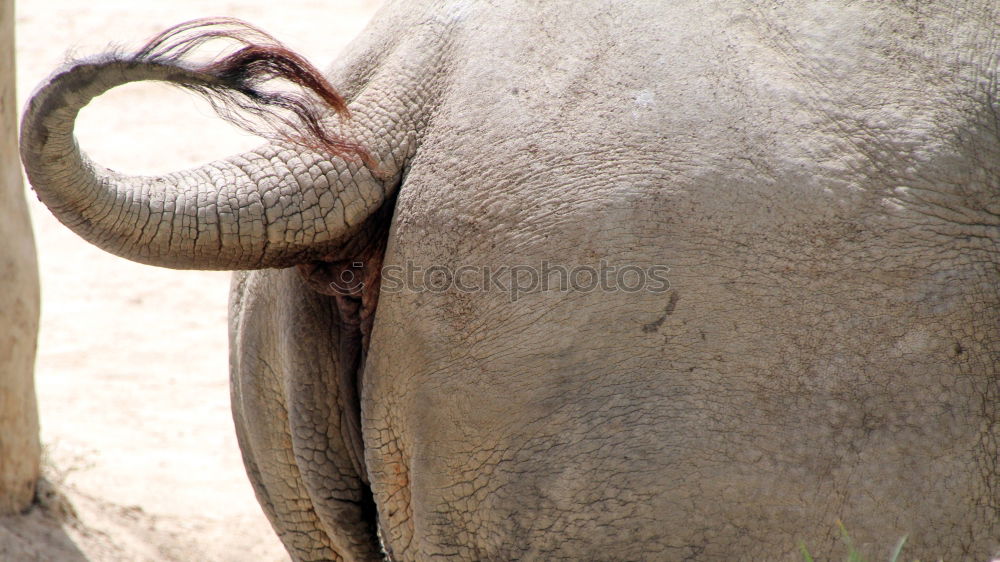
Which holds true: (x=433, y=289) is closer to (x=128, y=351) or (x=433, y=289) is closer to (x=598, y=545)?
(x=598, y=545)

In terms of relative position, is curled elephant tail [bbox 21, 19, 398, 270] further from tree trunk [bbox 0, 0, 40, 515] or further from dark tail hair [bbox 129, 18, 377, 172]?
tree trunk [bbox 0, 0, 40, 515]

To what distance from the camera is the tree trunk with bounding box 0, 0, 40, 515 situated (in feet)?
12.3

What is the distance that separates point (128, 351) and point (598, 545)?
5628mm

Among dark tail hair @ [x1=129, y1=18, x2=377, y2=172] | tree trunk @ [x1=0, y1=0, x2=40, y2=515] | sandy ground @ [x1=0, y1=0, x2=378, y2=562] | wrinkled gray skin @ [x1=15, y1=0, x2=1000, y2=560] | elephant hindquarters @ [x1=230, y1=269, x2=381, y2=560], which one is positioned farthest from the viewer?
sandy ground @ [x1=0, y1=0, x2=378, y2=562]

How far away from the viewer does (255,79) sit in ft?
7.14

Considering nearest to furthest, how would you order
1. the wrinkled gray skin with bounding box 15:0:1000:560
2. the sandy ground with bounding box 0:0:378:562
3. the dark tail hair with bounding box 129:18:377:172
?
1. the wrinkled gray skin with bounding box 15:0:1000:560
2. the dark tail hair with bounding box 129:18:377:172
3. the sandy ground with bounding box 0:0:378:562

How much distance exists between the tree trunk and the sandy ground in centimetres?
18

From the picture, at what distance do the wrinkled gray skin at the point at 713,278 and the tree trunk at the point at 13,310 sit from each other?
175cm

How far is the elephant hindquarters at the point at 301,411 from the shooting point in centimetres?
256

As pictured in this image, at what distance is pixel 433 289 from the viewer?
2.15 m

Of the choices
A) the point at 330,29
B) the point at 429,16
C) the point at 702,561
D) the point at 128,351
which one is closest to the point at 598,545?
the point at 702,561

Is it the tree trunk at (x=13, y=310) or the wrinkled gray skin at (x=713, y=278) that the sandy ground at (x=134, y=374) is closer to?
the tree trunk at (x=13, y=310)

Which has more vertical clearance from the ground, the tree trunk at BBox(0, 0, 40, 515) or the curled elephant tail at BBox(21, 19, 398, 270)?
the curled elephant tail at BBox(21, 19, 398, 270)

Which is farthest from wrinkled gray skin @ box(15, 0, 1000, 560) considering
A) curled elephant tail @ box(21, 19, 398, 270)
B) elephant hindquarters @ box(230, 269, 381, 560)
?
elephant hindquarters @ box(230, 269, 381, 560)
